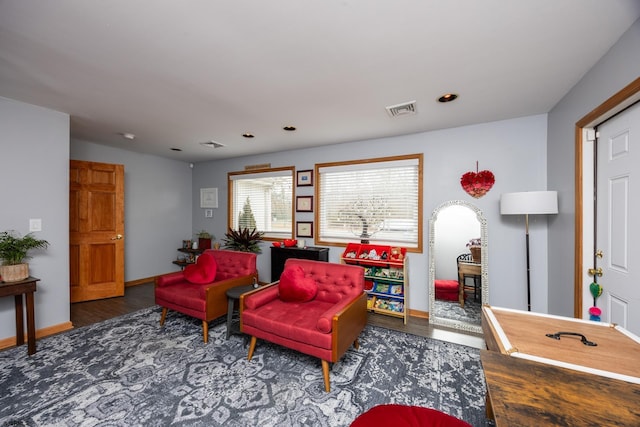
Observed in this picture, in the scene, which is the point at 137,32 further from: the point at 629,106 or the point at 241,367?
the point at 629,106

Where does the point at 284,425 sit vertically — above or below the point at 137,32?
below

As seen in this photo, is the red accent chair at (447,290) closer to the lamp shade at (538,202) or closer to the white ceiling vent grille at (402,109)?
the lamp shade at (538,202)

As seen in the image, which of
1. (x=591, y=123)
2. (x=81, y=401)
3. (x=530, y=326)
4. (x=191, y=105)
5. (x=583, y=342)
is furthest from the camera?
Result: (x=191, y=105)

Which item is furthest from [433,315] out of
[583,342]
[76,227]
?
[76,227]

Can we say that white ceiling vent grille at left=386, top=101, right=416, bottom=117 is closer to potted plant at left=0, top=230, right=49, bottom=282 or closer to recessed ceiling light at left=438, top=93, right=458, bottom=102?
recessed ceiling light at left=438, top=93, right=458, bottom=102

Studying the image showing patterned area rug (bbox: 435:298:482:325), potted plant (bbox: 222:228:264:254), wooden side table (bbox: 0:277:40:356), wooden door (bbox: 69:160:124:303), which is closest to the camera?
wooden side table (bbox: 0:277:40:356)

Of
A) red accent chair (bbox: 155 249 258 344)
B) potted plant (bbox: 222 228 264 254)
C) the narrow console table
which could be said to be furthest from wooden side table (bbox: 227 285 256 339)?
potted plant (bbox: 222 228 264 254)

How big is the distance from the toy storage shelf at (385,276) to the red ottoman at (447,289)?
394 mm

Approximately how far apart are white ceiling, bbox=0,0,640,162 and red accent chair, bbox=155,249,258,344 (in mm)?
1820

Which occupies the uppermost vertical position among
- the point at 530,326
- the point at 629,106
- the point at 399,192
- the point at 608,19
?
the point at 608,19

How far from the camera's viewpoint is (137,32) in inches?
62.2

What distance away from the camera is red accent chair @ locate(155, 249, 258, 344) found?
2.68 m

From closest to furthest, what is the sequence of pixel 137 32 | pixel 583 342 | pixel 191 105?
pixel 583 342 → pixel 137 32 → pixel 191 105

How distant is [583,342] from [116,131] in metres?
5.11
